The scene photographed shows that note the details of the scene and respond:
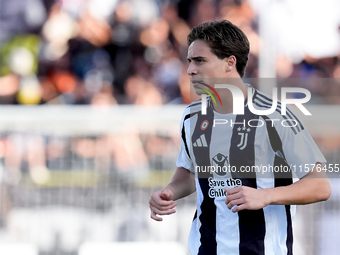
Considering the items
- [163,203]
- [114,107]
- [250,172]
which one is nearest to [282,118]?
[250,172]

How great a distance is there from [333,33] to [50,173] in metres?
3.37

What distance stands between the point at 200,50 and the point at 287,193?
31.1 inches

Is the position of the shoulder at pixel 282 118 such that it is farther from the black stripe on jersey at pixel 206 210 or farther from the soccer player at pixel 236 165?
the black stripe on jersey at pixel 206 210

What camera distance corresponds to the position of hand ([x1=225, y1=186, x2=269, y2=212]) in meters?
1.64

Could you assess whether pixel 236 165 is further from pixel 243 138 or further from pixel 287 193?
pixel 287 193

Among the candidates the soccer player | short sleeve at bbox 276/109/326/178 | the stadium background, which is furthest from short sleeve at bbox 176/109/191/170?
the stadium background

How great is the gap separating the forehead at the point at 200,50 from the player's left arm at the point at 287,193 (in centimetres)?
71

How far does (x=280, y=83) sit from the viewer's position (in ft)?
16.0

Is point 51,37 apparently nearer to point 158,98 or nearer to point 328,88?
point 158,98

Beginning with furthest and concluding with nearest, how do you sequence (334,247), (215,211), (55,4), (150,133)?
(55,4) → (150,133) → (334,247) → (215,211)

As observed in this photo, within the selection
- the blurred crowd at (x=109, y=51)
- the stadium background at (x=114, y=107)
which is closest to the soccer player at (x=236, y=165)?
the stadium background at (x=114, y=107)

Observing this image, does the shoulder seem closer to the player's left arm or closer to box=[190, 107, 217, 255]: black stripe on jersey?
the player's left arm

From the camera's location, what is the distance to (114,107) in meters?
4.43

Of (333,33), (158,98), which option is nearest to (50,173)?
(158,98)
